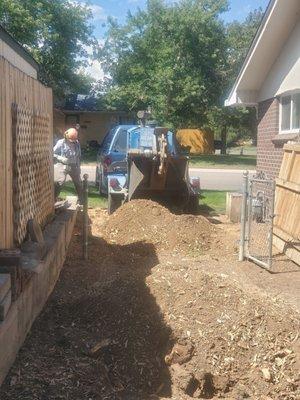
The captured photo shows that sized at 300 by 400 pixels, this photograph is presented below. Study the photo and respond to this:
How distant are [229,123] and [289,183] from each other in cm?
3500

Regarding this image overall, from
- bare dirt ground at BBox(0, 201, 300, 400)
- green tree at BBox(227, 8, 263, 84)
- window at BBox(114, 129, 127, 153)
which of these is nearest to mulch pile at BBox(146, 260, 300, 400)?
bare dirt ground at BBox(0, 201, 300, 400)

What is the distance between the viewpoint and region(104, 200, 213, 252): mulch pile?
8.92 meters

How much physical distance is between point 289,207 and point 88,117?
1282 inches

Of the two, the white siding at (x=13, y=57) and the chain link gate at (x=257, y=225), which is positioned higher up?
the white siding at (x=13, y=57)

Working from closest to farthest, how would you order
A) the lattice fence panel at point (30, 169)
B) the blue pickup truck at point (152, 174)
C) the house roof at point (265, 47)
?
the lattice fence panel at point (30, 169), the house roof at point (265, 47), the blue pickup truck at point (152, 174)

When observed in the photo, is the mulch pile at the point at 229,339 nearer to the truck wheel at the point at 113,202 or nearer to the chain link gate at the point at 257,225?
the chain link gate at the point at 257,225


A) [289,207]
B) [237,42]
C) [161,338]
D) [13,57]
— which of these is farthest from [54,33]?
[161,338]

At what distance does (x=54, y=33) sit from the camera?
31.5 m

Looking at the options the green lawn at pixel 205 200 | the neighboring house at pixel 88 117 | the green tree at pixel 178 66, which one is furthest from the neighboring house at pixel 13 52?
the neighboring house at pixel 88 117

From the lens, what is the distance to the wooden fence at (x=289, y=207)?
8156mm

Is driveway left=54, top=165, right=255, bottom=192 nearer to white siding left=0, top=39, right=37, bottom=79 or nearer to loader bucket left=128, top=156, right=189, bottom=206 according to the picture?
loader bucket left=128, top=156, right=189, bottom=206

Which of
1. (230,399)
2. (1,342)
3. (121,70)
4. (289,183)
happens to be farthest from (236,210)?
(121,70)

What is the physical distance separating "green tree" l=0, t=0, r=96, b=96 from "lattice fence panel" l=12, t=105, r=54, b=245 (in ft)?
76.5

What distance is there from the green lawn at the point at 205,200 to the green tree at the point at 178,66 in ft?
Result: 55.6
